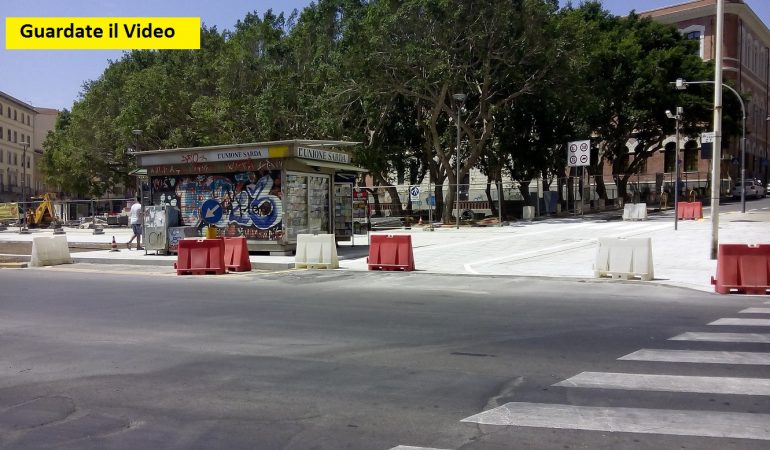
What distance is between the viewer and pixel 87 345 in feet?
25.7

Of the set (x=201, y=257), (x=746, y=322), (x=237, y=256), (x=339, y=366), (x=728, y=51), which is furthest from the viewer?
(x=728, y=51)

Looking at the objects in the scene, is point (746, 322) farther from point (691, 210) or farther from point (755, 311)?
point (691, 210)

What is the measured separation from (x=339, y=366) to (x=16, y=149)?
100397mm

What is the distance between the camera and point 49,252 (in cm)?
1934

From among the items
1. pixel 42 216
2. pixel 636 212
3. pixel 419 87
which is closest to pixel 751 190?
pixel 636 212

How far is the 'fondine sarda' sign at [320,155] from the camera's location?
1930 cm

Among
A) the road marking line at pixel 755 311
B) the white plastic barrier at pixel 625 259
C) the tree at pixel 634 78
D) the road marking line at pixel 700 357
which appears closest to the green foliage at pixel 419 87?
the tree at pixel 634 78

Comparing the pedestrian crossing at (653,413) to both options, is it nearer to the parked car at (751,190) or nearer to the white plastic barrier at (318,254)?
the white plastic barrier at (318,254)

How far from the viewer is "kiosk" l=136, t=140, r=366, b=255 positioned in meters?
19.6

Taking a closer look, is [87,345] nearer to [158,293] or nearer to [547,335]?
[158,293]

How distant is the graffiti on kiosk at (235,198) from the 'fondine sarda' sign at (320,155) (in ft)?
3.12

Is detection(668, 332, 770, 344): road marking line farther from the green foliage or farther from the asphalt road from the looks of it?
the green foliage

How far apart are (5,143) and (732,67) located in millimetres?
90288

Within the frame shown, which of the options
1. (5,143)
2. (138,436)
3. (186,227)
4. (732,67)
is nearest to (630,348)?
(138,436)
